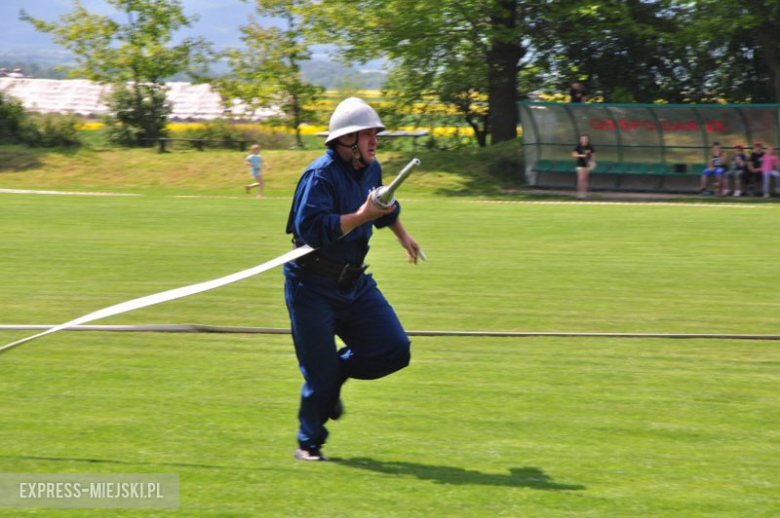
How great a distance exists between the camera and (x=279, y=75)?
161 ft

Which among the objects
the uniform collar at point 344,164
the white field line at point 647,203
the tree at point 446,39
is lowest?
the white field line at point 647,203

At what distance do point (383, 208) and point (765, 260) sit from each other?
10.9 m

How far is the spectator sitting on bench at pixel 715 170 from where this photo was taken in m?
30.9

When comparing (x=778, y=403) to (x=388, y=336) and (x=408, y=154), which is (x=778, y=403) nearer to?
(x=388, y=336)

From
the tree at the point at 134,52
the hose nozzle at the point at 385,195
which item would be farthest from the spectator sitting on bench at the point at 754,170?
the hose nozzle at the point at 385,195

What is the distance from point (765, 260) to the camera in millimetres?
15289

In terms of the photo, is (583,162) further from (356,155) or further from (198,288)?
(198,288)

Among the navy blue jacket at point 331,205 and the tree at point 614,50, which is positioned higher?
the tree at point 614,50

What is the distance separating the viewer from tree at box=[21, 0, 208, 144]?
46344mm

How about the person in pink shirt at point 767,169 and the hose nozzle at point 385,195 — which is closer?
the hose nozzle at point 385,195

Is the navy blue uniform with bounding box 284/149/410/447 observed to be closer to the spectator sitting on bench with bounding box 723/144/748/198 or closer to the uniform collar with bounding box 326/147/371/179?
the uniform collar with bounding box 326/147/371/179

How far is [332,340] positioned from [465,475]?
1004mm

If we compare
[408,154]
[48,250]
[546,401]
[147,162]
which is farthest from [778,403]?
Result: [147,162]

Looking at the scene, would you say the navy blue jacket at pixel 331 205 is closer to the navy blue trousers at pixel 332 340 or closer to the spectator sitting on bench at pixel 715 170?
the navy blue trousers at pixel 332 340
